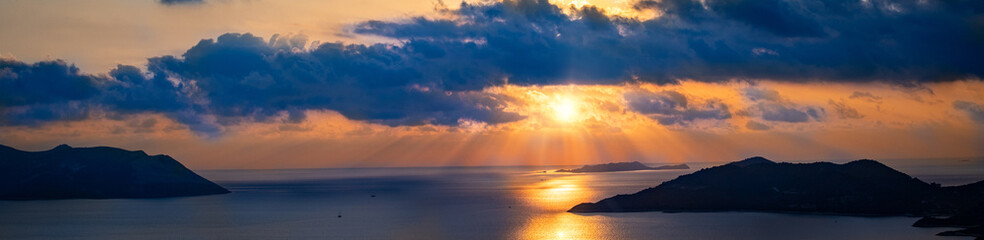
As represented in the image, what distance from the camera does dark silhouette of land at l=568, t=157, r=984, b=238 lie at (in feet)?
477

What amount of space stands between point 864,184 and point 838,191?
5.66 metres

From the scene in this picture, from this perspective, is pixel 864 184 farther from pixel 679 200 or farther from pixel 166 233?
pixel 166 233

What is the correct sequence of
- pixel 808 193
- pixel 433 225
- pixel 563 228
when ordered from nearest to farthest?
pixel 563 228 < pixel 433 225 < pixel 808 193

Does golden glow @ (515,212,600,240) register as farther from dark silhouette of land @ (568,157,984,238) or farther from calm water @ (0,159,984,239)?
dark silhouette of land @ (568,157,984,238)

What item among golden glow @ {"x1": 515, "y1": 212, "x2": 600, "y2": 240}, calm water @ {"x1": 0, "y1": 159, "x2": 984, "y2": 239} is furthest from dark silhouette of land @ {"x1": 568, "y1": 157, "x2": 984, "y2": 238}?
golden glow @ {"x1": 515, "y1": 212, "x2": 600, "y2": 240}

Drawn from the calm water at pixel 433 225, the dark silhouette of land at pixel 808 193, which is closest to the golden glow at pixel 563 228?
the calm water at pixel 433 225

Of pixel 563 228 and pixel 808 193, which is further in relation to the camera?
pixel 808 193

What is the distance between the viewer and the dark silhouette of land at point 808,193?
145375mm

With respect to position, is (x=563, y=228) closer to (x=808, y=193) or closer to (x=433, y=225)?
(x=433, y=225)

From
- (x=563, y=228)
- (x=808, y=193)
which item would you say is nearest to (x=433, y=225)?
(x=563, y=228)

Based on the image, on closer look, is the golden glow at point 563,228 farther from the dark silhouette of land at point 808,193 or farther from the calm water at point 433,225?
the dark silhouette of land at point 808,193

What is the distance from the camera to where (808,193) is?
159m

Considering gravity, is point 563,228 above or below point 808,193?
below

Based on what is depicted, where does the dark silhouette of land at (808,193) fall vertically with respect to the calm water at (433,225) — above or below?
above
